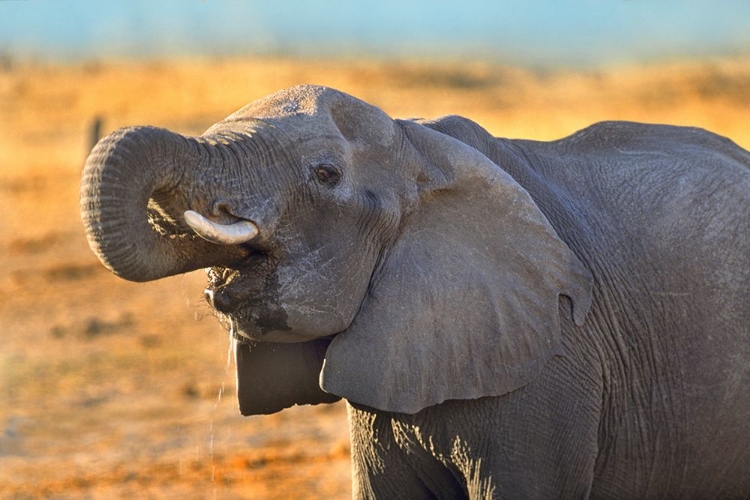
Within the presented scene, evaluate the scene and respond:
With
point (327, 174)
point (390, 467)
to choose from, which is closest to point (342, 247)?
point (327, 174)

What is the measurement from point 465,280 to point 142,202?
111 centimetres

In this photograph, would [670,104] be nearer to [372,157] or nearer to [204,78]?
[204,78]

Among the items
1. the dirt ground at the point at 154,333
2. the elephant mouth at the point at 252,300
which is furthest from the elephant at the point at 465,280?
the dirt ground at the point at 154,333

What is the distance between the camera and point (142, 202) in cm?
386

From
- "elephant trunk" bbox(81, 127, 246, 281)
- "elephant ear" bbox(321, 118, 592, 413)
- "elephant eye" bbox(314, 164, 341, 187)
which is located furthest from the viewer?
"elephant ear" bbox(321, 118, 592, 413)

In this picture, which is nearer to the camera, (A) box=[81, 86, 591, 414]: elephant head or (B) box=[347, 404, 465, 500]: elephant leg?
(A) box=[81, 86, 591, 414]: elephant head

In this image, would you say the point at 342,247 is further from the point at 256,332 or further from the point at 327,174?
the point at 256,332

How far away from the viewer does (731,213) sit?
5.07 m

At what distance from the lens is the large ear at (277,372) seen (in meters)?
4.69

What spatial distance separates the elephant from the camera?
13.4ft

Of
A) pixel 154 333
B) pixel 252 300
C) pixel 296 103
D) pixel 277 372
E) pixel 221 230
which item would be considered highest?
pixel 154 333

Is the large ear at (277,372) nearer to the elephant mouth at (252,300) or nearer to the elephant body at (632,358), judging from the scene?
the elephant body at (632,358)

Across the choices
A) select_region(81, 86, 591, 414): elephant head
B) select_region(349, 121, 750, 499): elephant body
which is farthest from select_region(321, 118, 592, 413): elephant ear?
select_region(349, 121, 750, 499): elephant body

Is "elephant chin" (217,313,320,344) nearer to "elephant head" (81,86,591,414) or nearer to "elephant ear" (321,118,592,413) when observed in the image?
"elephant head" (81,86,591,414)
